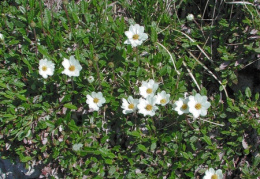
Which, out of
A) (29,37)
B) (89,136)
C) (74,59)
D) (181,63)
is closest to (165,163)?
(89,136)

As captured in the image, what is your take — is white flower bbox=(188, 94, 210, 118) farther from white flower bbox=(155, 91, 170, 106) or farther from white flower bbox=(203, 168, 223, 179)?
white flower bbox=(203, 168, 223, 179)

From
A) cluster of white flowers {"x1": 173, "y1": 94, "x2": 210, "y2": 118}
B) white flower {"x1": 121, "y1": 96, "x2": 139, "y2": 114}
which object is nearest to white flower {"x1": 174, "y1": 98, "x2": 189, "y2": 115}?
cluster of white flowers {"x1": 173, "y1": 94, "x2": 210, "y2": 118}

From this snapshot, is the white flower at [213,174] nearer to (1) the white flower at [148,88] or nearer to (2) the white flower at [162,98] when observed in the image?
(2) the white flower at [162,98]

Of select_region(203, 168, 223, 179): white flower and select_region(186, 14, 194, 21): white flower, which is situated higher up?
select_region(186, 14, 194, 21): white flower

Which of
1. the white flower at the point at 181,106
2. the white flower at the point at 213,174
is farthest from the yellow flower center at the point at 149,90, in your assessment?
the white flower at the point at 213,174

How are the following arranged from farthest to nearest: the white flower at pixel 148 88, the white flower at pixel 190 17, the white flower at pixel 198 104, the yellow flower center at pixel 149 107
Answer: the white flower at pixel 190 17, the white flower at pixel 148 88, the yellow flower center at pixel 149 107, the white flower at pixel 198 104

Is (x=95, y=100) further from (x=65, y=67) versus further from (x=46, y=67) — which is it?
(x=46, y=67)

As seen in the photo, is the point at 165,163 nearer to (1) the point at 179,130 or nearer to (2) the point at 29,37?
(1) the point at 179,130
